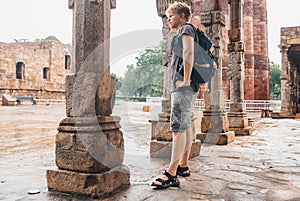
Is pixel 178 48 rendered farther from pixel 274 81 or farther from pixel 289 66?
pixel 274 81

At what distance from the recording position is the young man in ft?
8.52

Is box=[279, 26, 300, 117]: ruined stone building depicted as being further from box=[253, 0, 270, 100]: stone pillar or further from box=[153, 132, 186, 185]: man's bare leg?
box=[153, 132, 186, 185]: man's bare leg

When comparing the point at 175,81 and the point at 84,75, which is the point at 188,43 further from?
the point at 84,75

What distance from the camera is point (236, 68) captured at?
288 inches

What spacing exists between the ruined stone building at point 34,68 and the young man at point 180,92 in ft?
84.8

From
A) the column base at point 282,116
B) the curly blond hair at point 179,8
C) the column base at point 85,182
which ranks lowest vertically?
the column base at point 282,116

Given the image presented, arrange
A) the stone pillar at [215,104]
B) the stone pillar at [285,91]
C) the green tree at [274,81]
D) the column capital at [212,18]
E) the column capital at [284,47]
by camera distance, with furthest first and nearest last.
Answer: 1. the green tree at [274,81]
2. the stone pillar at [285,91]
3. the column capital at [284,47]
4. the column capital at [212,18]
5. the stone pillar at [215,104]

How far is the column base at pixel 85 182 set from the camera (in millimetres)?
2297

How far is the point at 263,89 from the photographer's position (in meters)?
21.3

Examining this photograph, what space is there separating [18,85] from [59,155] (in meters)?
26.9

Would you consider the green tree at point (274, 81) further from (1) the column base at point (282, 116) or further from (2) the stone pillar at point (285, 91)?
(1) the column base at point (282, 116)

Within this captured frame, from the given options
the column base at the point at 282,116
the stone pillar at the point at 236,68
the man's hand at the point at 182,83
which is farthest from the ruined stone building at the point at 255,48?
the man's hand at the point at 182,83

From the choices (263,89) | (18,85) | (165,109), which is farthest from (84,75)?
(18,85)

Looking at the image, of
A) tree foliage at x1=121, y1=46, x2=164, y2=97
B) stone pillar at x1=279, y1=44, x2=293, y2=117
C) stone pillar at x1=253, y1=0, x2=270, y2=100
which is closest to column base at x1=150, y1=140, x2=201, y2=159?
stone pillar at x1=279, y1=44, x2=293, y2=117
